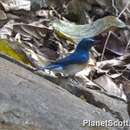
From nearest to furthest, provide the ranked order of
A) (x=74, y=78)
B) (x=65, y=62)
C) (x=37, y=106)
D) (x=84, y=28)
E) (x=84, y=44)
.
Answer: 1. (x=37, y=106)
2. (x=65, y=62)
3. (x=84, y=44)
4. (x=74, y=78)
5. (x=84, y=28)

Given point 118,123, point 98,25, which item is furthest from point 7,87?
point 98,25

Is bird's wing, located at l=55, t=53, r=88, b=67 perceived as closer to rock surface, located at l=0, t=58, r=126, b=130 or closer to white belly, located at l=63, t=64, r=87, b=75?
white belly, located at l=63, t=64, r=87, b=75

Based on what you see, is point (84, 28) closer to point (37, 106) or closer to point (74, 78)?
point (74, 78)

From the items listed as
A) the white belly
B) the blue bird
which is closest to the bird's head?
the blue bird

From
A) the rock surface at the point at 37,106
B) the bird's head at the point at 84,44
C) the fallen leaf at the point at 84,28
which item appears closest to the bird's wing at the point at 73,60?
the bird's head at the point at 84,44

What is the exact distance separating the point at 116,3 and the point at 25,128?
13.5ft

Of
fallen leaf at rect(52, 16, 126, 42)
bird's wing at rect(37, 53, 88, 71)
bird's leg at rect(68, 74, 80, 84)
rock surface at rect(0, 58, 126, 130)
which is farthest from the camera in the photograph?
fallen leaf at rect(52, 16, 126, 42)

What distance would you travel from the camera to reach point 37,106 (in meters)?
3.94

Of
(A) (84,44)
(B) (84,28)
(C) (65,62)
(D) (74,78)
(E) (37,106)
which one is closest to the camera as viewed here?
(E) (37,106)

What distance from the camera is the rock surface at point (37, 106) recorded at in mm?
3752

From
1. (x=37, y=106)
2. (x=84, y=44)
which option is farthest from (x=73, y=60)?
(x=37, y=106)

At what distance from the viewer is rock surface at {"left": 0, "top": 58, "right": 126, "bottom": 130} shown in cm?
375

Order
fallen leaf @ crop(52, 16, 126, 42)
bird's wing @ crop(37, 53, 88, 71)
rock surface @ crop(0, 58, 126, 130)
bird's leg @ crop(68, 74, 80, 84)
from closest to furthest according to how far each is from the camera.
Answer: rock surface @ crop(0, 58, 126, 130)
bird's wing @ crop(37, 53, 88, 71)
bird's leg @ crop(68, 74, 80, 84)
fallen leaf @ crop(52, 16, 126, 42)

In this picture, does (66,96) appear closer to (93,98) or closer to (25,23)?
(93,98)
